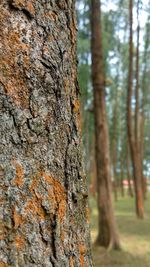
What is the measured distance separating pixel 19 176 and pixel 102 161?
933cm

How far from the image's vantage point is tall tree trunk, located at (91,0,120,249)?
10.4m

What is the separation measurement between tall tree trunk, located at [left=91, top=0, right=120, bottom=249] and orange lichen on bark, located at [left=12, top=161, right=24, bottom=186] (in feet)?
30.4

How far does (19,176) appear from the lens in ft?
3.74

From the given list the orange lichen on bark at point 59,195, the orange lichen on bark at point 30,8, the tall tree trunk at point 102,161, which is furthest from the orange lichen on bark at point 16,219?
the tall tree trunk at point 102,161

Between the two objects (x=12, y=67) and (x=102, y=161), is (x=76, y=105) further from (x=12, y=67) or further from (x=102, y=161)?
(x=102, y=161)

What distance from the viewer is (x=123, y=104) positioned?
1293 inches

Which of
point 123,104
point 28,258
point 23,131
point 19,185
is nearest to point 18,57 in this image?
point 23,131

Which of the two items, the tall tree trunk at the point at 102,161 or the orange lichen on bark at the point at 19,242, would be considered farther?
the tall tree trunk at the point at 102,161

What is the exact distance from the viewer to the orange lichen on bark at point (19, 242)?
1.12 meters

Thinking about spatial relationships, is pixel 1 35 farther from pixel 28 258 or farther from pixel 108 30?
pixel 108 30

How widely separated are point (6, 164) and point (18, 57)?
0.79ft

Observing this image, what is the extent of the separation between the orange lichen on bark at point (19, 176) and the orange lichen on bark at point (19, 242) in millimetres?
109

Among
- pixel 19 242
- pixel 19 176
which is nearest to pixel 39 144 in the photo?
pixel 19 176

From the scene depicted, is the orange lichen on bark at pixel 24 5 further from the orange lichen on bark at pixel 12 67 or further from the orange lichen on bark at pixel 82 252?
the orange lichen on bark at pixel 82 252
